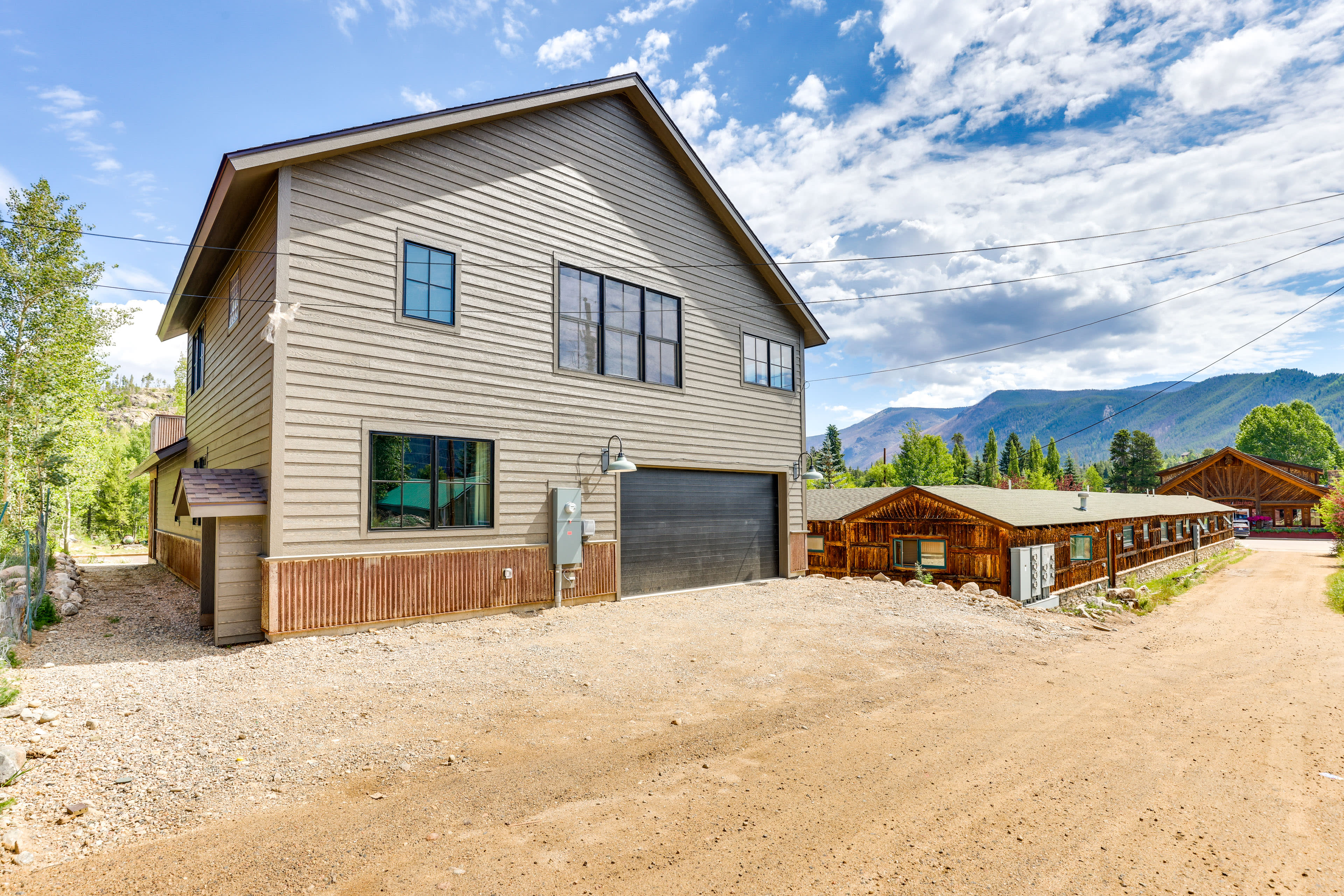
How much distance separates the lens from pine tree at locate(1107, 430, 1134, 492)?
77.2m

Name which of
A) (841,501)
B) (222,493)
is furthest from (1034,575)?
(222,493)

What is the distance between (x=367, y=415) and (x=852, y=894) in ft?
28.3

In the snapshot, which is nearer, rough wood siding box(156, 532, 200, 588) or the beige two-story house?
the beige two-story house

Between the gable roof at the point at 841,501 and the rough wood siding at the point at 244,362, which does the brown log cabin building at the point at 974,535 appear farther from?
the rough wood siding at the point at 244,362

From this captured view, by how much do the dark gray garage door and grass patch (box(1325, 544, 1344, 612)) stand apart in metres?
16.1

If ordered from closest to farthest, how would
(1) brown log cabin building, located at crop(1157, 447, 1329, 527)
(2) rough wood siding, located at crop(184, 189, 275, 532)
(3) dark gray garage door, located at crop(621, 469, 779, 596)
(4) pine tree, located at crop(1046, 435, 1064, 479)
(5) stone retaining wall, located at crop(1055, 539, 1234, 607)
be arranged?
(2) rough wood siding, located at crop(184, 189, 275, 532)
(3) dark gray garage door, located at crop(621, 469, 779, 596)
(5) stone retaining wall, located at crop(1055, 539, 1234, 607)
(1) brown log cabin building, located at crop(1157, 447, 1329, 527)
(4) pine tree, located at crop(1046, 435, 1064, 479)

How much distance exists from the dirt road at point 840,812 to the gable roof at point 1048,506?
11828 mm

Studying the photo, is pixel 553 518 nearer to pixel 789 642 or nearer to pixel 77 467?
pixel 789 642

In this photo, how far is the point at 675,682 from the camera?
24.5ft

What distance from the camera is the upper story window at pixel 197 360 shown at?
14586 mm

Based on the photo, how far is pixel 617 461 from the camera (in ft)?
39.1

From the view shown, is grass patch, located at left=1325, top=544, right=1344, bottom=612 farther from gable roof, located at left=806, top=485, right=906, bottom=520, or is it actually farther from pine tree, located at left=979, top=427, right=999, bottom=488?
pine tree, located at left=979, top=427, right=999, bottom=488

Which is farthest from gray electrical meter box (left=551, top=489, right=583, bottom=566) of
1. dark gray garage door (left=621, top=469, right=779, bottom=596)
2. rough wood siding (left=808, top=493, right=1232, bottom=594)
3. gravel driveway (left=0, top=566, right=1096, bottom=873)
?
rough wood siding (left=808, top=493, right=1232, bottom=594)

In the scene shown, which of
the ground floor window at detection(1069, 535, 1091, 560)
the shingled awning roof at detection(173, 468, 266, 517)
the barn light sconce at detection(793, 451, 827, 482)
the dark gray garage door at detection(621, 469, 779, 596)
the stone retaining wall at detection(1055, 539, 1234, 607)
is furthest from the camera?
the ground floor window at detection(1069, 535, 1091, 560)
